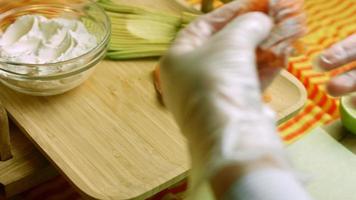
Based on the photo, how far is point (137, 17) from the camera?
907 millimetres

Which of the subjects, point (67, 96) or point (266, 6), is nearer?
point (266, 6)

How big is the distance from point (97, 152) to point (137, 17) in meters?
0.28

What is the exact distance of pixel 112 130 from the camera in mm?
Result: 736

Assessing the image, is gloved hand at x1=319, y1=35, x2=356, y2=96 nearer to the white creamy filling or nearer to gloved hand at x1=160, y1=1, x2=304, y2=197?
gloved hand at x1=160, y1=1, x2=304, y2=197

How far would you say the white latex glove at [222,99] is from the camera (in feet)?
1.32

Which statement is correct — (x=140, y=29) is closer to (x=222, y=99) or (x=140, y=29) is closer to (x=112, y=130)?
(x=112, y=130)

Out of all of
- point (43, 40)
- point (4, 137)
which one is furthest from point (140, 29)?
point (4, 137)

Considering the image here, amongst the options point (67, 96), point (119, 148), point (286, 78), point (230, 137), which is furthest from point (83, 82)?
point (230, 137)

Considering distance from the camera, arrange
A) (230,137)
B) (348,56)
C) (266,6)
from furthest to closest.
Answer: (348,56), (266,6), (230,137)

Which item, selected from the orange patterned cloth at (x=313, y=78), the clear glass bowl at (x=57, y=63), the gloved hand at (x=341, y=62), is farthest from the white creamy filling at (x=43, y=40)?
the gloved hand at (x=341, y=62)

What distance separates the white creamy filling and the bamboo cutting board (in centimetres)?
5

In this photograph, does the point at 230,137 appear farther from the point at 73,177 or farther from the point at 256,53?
the point at 73,177

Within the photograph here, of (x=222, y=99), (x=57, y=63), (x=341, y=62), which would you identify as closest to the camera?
(x=222, y=99)

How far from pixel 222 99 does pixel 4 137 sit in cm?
39
